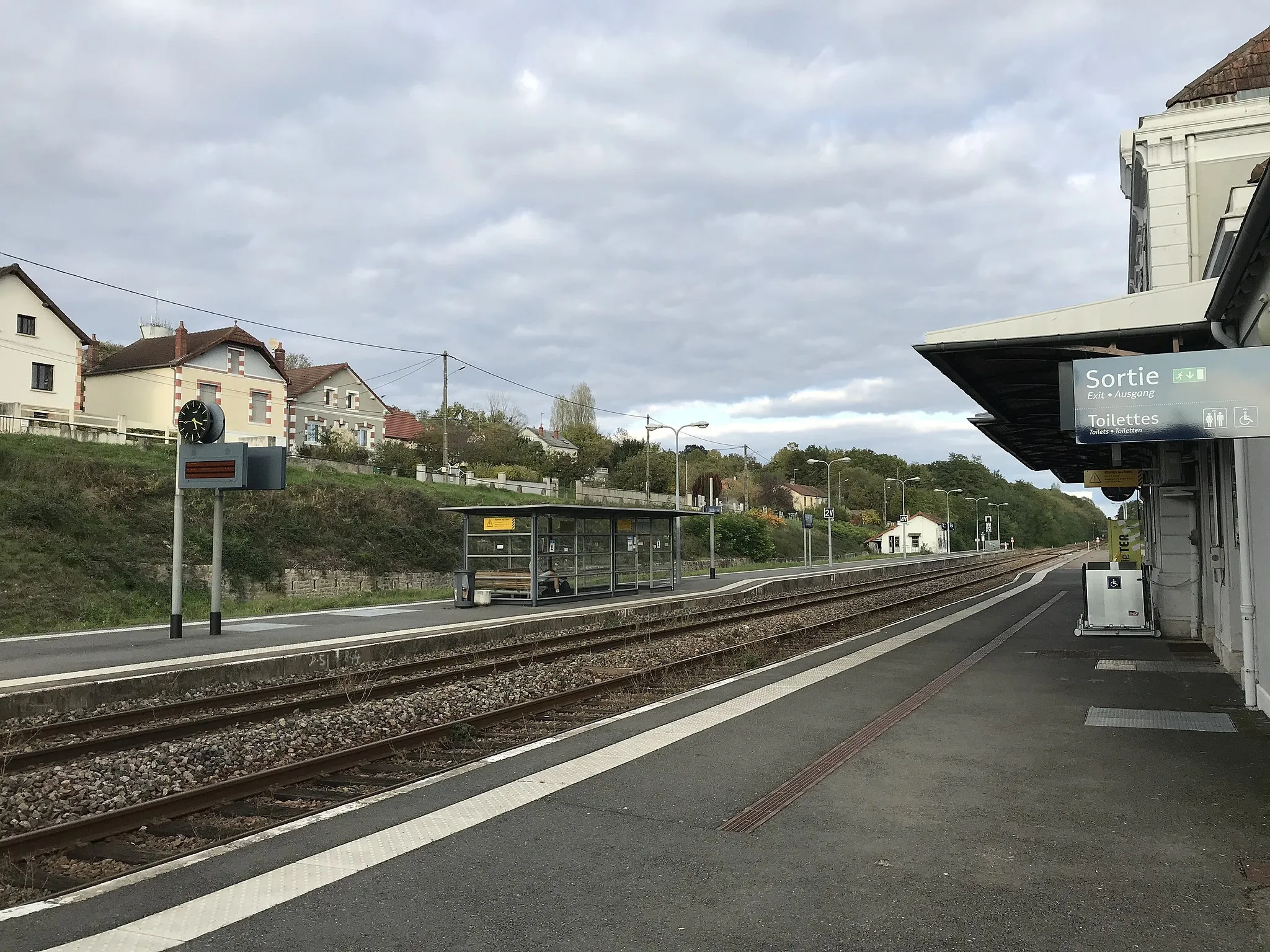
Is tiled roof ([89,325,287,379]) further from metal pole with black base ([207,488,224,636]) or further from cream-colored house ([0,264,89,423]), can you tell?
metal pole with black base ([207,488,224,636])

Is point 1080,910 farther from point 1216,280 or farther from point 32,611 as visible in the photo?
point 32,611

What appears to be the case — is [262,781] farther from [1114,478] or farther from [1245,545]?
[1114,478]

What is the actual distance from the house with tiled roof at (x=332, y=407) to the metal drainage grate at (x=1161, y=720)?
5190cm

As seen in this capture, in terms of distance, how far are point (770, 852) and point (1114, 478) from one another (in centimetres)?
1579

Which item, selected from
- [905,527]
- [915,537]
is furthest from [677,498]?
[915,537]

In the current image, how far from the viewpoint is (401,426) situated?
276 ft

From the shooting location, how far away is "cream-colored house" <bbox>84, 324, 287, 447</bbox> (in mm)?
46906

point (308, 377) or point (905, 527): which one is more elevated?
point (308, 377)

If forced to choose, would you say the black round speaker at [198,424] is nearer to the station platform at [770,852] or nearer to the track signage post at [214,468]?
the track signage post at [214,468]

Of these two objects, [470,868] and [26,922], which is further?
[470,868]

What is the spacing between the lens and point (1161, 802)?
6.27 m

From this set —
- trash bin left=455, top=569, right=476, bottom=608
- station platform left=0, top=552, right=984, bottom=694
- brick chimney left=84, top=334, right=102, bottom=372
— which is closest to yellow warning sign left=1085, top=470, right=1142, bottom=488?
station platform left=0, top=552, right=984, bottom=694

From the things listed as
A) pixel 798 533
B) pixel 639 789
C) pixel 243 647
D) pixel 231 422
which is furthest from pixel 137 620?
pixel 798 533

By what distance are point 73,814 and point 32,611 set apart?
54.9ft
